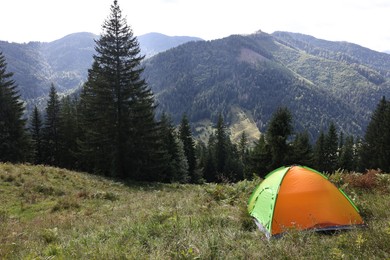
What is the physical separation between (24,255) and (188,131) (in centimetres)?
5517

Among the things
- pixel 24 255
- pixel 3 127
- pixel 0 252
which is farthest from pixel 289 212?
pixel 3 127

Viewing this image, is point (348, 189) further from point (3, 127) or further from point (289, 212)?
point (3, 127)

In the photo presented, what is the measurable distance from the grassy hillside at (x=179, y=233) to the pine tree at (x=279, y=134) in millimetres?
24185

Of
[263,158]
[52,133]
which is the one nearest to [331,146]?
[263,158]

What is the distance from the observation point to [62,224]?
31.8 ft

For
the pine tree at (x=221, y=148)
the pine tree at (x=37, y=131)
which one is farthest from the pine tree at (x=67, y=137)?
the pine tree at (x=221, y=148)

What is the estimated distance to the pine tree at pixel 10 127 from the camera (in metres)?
39.0

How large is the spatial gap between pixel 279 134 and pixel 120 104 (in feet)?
64.6

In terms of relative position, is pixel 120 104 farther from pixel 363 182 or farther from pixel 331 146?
pixel 331 146

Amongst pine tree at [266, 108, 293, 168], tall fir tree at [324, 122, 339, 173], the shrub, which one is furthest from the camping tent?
tall fir tree at [324, 122, 339, 173]

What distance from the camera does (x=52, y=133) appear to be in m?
49.4

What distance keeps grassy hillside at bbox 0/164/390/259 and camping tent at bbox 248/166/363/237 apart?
1.21ft

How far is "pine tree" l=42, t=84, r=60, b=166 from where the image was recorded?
159 feet

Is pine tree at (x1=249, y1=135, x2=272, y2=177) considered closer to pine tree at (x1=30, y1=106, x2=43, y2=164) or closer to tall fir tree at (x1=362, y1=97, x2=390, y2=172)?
tall fir tree at (x1=362, y1=97, x2=390, y2=172)
